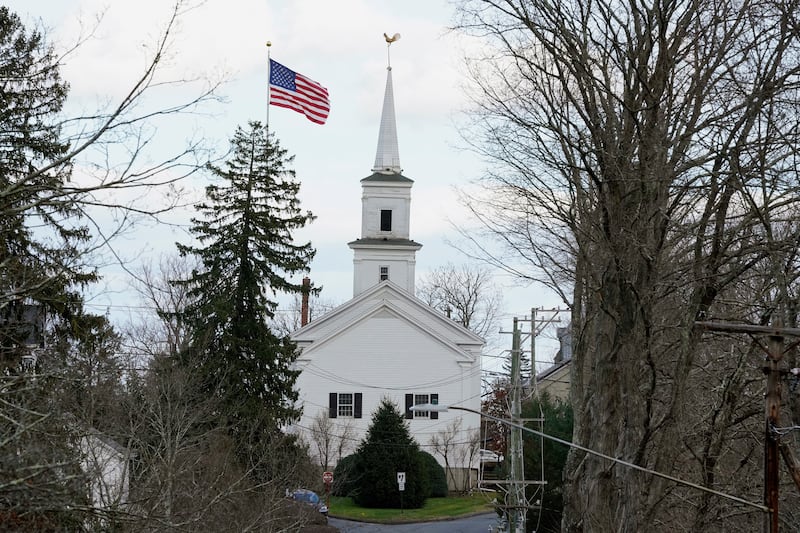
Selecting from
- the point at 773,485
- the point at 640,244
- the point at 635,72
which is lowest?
the point at 773,485

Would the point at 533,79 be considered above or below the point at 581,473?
above

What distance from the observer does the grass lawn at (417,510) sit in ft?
165

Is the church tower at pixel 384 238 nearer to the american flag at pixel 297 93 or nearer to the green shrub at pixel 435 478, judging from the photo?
the green shrub at pixel 435 478

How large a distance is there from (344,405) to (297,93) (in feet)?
74.4

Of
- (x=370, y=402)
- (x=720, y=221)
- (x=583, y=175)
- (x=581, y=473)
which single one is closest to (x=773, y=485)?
(x=720, y=221)

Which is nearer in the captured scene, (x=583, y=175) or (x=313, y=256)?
(x=583, y=175)

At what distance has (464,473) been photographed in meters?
59.5

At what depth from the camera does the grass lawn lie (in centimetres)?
5028

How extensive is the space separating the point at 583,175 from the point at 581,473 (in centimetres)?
598

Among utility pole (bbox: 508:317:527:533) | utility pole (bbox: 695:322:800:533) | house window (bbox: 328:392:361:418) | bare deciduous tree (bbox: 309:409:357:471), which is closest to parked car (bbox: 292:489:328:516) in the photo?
utility pole (bbox: 508:317:527:533)

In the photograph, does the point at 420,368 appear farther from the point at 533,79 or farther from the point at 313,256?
the point at 533,79

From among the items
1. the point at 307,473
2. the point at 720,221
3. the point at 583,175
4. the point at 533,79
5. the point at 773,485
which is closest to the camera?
the point at 773,485

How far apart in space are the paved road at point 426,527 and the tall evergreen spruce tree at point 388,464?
3.24 metres

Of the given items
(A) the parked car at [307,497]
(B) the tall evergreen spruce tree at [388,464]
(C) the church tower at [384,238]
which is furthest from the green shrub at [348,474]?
(C) the church tower at [384,238]
